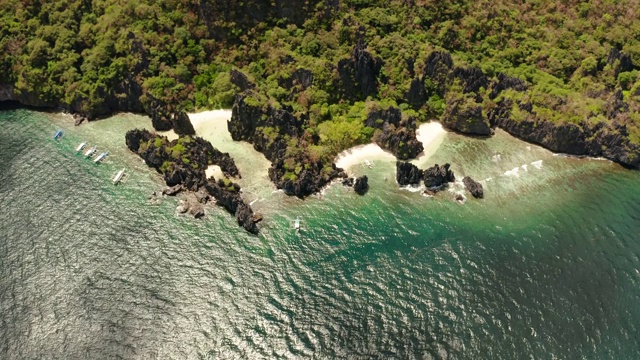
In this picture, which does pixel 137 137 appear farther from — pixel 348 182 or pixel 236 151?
pixel 348 182

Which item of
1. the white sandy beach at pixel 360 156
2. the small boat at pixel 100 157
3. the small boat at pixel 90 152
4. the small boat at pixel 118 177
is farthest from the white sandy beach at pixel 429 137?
the small boat at pixel 90 152

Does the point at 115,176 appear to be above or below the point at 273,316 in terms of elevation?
above

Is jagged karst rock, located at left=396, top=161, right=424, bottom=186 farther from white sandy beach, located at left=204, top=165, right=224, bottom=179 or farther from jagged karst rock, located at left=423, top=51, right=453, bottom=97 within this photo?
white sandy beach, located at left=204, top=165, right=224, bottom=179

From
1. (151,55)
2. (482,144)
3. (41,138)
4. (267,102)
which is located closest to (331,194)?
(267,102)

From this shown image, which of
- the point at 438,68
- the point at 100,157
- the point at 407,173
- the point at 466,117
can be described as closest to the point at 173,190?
the point at 100,157

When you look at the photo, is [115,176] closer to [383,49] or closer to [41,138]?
[41,138]

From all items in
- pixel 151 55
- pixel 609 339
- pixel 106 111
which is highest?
pixel 151 55

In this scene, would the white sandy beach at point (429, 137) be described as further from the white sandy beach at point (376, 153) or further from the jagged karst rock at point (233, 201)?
the jagged karst rock at point (233, 201)
